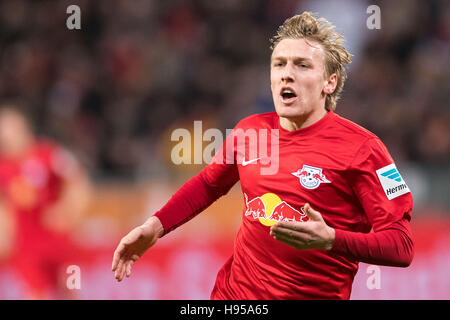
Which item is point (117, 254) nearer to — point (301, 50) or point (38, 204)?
point (301, 50)

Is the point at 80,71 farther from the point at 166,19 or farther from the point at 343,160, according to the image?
the point at 343,160

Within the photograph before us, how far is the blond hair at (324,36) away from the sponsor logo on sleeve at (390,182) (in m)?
0.55

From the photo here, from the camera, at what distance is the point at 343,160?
3092 mm

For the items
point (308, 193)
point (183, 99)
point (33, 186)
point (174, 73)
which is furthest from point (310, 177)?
point (174, 73)

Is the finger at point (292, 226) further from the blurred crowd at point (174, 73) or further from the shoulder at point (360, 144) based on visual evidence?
the blurred crowd at point (174, 73)

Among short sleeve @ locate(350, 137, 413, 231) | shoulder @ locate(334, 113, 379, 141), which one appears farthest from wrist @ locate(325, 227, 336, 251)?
shoulder @ locate(334, 113, 379, 141)

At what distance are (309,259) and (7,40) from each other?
7.39m

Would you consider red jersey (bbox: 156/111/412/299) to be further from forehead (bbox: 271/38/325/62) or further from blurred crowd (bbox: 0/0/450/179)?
blurred crowd (bbox: 0/0/450/179)

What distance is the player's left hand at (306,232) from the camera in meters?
2.71

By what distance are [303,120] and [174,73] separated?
18.7 ft

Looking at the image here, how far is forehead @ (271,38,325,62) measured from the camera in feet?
10.6

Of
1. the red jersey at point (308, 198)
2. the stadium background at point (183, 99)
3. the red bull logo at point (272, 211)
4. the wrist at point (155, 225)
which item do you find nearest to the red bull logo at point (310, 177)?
the red jersey at point (308, 198)

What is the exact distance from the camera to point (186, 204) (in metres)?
3.51

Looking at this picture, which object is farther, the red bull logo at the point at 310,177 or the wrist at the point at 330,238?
the red bull logo at the point at 310,177
